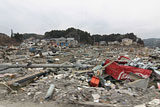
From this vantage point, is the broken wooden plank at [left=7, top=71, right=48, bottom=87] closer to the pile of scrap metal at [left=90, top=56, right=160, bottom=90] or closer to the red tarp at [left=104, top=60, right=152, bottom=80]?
the pile of scrap metal at [left=90, top=56, right=160, bottom=90]

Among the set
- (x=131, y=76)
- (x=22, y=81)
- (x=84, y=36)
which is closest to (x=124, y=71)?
(x=131, y=76)

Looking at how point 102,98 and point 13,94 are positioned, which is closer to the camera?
point 102,98

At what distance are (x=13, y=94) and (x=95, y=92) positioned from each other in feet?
8.94

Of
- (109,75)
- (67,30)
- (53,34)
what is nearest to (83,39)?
(67,30)

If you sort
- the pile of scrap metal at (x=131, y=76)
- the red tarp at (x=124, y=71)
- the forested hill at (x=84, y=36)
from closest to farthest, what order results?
the pile of scrap metal at (x=131, y=76)
the red tarp at (x=124, y=71)
the forested hill at (x=84, y=36)

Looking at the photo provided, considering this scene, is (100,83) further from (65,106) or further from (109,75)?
(65,106)

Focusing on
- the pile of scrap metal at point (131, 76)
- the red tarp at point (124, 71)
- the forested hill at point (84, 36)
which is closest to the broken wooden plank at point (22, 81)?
the pile of scrap metal at point (131, 76)

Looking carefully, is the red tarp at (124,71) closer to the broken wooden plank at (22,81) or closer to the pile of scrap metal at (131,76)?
the pile of scrap metal at (131,76)

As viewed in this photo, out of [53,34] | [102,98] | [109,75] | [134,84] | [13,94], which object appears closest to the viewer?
[102,98]

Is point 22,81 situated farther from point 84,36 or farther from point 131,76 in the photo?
point 84,36

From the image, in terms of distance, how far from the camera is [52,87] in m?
3.48

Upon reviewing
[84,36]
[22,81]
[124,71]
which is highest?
[84,36]

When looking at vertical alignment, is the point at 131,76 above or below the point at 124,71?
below

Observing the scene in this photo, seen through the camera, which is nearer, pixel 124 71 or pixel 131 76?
pixel 131 76
